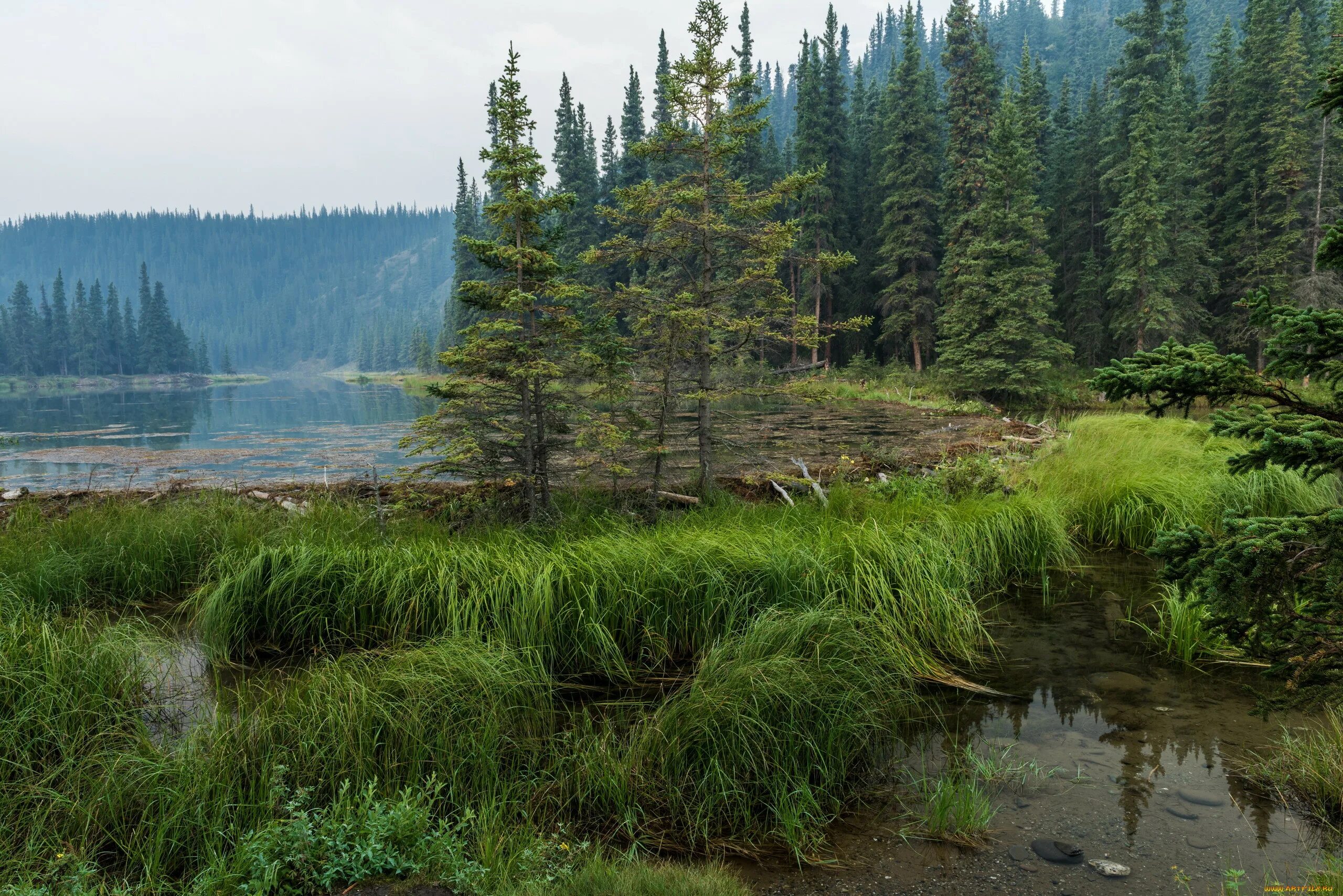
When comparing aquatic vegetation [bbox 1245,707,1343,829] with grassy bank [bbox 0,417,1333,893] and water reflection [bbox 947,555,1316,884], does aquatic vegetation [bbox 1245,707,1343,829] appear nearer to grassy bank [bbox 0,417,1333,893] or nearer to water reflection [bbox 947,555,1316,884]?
water reflection [bbox 947,555,1316,884]

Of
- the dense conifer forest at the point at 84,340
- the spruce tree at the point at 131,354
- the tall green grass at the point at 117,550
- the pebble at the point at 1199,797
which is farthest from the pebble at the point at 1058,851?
the spruce tree at the point at 131,354

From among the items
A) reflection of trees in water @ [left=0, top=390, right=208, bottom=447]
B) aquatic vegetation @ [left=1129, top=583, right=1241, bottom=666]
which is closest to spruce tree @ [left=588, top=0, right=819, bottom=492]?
aquatic vegetation @ [left=1129, top=583, right=1241, bottom=666]

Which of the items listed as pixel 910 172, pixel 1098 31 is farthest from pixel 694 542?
pixel 1098 31

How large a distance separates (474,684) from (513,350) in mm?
4674

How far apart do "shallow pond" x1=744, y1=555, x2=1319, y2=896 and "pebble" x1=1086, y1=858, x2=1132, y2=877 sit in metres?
0.04

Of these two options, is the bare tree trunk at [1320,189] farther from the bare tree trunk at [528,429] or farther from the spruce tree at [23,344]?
the spruce tree at [23,344]

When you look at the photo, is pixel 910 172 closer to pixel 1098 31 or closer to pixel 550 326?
pixel 550 326

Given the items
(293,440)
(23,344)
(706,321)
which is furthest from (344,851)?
(23,344)

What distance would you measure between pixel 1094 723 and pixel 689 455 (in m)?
9.62

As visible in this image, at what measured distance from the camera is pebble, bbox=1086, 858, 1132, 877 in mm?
3572

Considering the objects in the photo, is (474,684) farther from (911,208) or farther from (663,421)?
(911,208)

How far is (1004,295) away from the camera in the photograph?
1185 inches

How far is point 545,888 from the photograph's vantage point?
115 inches

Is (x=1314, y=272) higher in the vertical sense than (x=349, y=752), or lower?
higher
